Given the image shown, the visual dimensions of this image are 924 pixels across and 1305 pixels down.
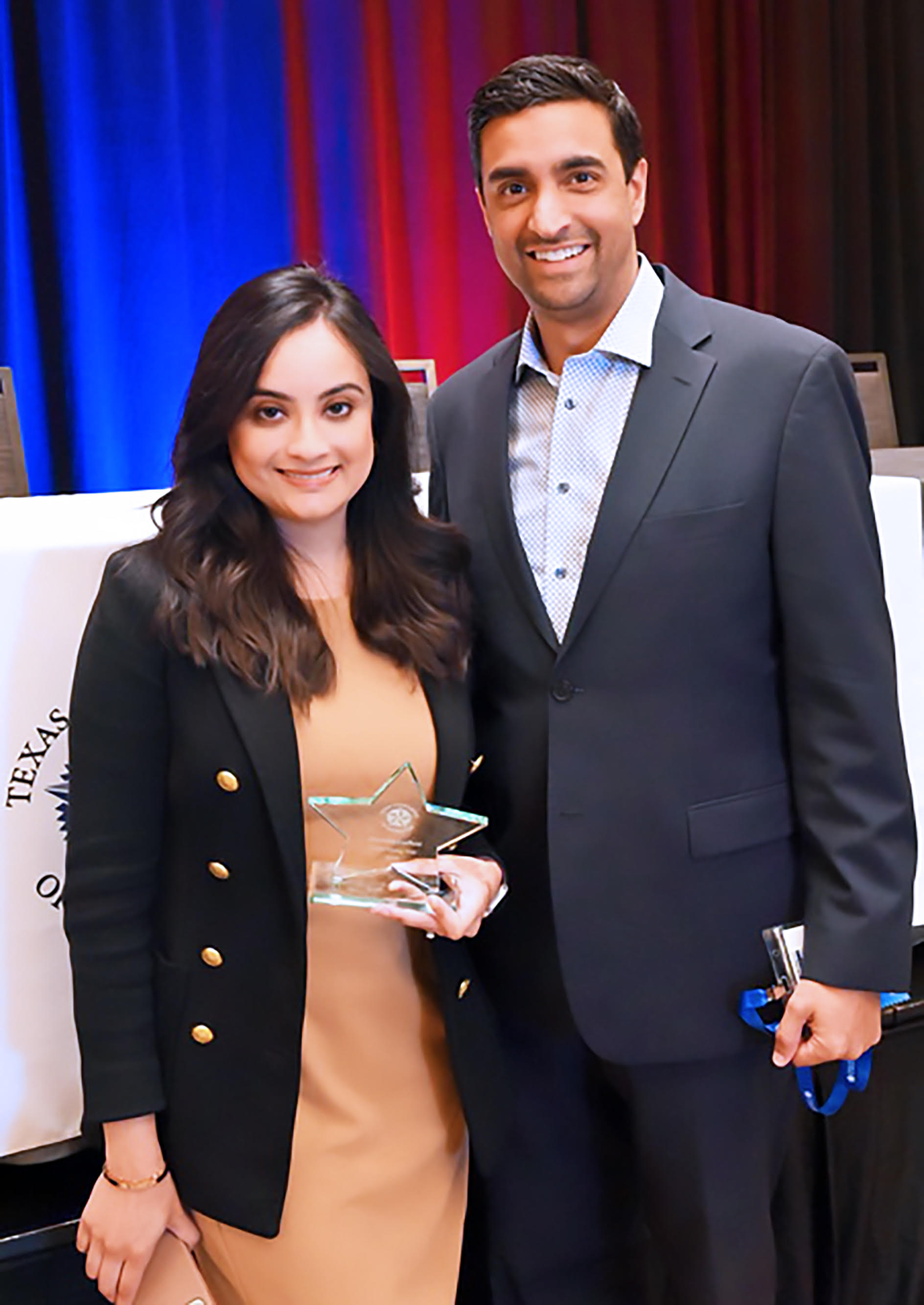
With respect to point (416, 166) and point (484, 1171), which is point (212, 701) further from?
point (416, 166)

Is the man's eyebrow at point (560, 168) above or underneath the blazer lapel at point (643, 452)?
above

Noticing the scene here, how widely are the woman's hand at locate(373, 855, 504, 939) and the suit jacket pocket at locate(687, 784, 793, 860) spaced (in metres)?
0.20

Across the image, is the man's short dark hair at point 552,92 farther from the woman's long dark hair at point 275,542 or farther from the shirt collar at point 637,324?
the woman's long dark hair at point 275,542

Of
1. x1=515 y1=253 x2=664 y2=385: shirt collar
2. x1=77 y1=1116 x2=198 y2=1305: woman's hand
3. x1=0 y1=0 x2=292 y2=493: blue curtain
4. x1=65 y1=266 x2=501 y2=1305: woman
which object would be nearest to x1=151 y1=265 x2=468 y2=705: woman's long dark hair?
x1=65 y1=266 x2=501 y2=1305: woman

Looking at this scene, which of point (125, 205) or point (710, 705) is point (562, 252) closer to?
point (710, 705)

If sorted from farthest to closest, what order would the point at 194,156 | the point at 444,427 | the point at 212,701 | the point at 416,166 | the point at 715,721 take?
the point at 416,166 → the point at 194,156 → the point at 444,427 → the point at 715,721 → the point at 212,701

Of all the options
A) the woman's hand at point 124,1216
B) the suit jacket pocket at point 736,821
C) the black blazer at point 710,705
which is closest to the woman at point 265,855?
the woman's hand at point 124,1216

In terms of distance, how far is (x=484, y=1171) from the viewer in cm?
137

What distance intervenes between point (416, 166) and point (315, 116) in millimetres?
403

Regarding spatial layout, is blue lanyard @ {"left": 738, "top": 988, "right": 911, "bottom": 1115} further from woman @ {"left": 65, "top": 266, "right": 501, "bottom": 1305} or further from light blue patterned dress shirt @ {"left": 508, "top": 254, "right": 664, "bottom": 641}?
light blue patterned dress shirt @ {"left": 508, "top": 254, "right": 664, "bottom": 641}

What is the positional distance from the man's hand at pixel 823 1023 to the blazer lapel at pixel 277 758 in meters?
0.49

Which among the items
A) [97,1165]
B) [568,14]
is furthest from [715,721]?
[568,14]

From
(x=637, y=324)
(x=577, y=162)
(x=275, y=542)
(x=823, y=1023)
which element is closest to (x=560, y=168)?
(x=577, y=162)

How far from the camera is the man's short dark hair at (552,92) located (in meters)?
1.34
